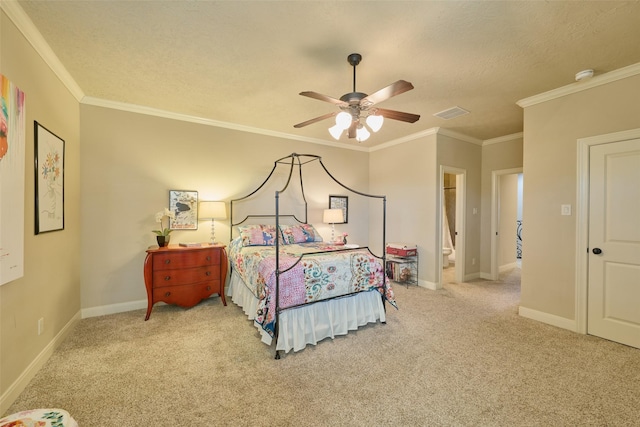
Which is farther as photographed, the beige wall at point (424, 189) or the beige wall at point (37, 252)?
the beige wall at point (424, 189)

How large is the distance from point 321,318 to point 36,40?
11.0 ft

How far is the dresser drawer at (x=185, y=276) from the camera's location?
10.8ft

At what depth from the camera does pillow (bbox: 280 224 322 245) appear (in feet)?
13.6

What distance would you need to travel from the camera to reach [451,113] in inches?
150

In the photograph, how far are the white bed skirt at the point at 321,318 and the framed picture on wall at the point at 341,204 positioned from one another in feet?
7.82

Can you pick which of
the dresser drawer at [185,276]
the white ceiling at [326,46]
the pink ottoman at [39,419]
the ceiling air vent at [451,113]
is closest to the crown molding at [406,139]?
the ceiling air vent at [451,113]

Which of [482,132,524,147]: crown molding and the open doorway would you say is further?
the open doorway

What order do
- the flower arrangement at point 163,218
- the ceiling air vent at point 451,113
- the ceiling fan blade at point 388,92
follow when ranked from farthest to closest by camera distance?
the ceiling air vent at point 451,113, the flower arrangement at point 163,218, the ceiling fan blade at point 388,92

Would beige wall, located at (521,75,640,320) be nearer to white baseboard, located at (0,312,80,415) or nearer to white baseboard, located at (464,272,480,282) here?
white baseboard, located at (464,272,480,282)

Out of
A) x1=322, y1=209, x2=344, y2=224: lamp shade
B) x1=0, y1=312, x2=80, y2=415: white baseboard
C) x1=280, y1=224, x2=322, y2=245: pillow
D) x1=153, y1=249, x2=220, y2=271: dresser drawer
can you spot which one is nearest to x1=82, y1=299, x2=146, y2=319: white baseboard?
x1=0, y1=312, x2=80, y2=415: white baseboard

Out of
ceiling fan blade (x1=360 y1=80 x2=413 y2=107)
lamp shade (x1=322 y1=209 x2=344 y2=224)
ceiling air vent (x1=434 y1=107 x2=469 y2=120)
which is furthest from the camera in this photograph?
lamp shade (x1=322 y1=209 x2=344 y2=224)

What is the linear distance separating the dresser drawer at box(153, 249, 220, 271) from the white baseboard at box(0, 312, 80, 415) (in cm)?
97

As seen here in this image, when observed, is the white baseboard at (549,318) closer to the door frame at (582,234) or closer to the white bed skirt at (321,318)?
the door frame at (582,234)

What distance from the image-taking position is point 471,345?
8.73 feet
